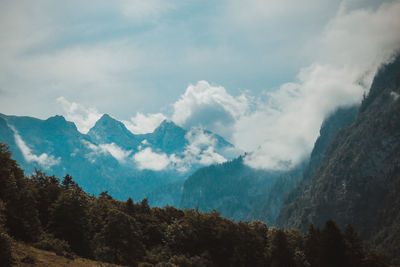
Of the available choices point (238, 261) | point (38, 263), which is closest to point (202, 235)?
point (238, 261)

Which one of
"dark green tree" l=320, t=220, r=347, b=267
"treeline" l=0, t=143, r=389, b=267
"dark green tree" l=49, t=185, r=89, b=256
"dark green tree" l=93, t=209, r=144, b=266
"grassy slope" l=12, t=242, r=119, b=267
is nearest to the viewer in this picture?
"grassy slope" l=12, t=242, r=119, b=267

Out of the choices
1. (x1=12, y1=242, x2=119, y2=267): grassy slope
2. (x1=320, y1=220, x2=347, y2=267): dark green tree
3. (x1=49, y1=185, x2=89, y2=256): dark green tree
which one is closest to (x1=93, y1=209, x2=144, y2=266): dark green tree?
(x1=49, y1=185, x2=89, y2=256): dark green tree

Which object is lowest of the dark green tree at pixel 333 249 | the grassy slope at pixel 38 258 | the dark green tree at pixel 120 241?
the grassy slope at pixel 38 258

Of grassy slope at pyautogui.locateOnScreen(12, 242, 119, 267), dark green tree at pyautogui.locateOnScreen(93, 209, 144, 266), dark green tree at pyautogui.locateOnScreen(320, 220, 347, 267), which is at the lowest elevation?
grassy slope at pyautogui.locateOnScreen(12, 242, 119, 267)

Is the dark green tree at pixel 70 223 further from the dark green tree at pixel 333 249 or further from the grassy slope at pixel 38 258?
the dark green tree at pixel 333 249

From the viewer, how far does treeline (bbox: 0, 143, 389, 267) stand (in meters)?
65.8

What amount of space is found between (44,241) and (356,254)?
297 feet

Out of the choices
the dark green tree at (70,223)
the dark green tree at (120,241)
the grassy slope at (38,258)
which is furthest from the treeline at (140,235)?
the grassy slope at (38,258)

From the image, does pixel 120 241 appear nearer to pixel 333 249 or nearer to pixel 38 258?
pixel 38 258

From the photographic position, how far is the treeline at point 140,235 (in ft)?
216

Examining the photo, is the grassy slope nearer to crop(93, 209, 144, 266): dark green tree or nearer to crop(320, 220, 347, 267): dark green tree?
crop(93, 209, 144, 266): dark green tree

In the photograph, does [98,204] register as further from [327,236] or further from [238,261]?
[327,236]

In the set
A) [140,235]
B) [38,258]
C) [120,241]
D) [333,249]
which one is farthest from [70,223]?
[333,249]

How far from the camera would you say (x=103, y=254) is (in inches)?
2972
